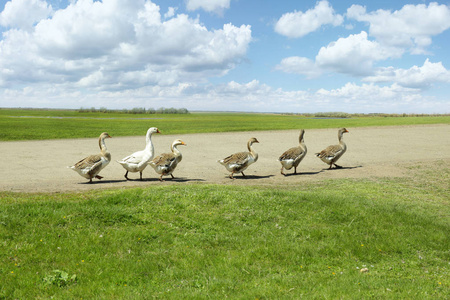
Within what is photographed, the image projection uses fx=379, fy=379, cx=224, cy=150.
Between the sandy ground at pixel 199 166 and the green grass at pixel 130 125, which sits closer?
the sandy ground at pixel 199 166

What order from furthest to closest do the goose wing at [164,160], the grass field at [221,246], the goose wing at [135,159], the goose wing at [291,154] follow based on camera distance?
the goose wing at [291,154], the goose wing at [135,159], the goose wing at [164,160], the grass field at [221,246]

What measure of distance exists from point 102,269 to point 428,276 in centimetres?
645

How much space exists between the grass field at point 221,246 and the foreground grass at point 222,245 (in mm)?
25

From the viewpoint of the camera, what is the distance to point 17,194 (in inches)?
509

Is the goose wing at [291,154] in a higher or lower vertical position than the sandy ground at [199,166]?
higher

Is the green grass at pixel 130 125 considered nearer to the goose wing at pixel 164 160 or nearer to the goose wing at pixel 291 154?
the goose wing at pixel 164 160

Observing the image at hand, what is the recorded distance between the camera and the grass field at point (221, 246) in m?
6.75

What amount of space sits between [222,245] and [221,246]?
9 cm

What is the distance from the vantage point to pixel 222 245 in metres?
8.73

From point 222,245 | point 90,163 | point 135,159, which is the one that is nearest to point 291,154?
point 135,159

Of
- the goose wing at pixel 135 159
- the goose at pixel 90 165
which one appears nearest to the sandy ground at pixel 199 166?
the goose at pixel 90 165

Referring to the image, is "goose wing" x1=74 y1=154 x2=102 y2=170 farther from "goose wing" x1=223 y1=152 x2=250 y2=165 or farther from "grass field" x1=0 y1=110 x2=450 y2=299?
"goose wing" x1=223 y1=152 x2=250 y2=165

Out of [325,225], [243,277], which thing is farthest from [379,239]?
[243,277]

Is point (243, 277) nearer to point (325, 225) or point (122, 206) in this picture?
point (325, 225)
